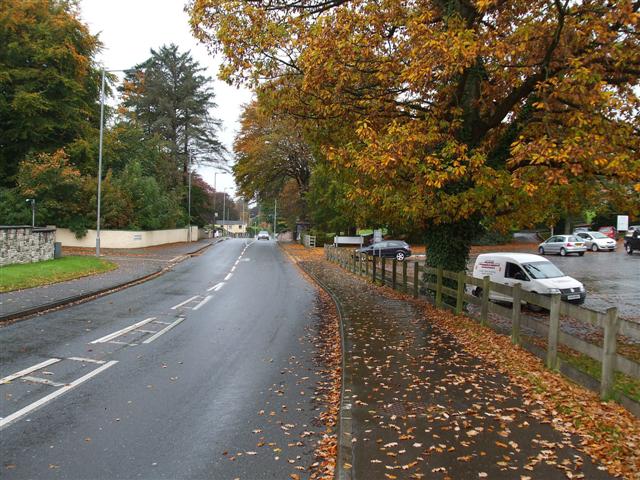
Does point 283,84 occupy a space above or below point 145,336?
above

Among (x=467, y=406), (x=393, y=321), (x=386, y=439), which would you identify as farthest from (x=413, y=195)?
(x=386, y=439)

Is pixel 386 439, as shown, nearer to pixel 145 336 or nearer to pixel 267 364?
pixel 267 364

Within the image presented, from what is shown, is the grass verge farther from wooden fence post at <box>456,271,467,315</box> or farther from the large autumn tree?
wooden fence post at <box>456,271,467,315</box>

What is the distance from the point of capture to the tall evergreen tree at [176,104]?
55.1 m

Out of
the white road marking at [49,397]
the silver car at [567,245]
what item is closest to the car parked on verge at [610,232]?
the silver car at [567,245]

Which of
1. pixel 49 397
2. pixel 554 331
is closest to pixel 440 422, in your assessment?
pixel 554 331

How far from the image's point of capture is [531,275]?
15.4m

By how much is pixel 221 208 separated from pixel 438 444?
131203mm

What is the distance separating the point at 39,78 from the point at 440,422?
38.0 meters

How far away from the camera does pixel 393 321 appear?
11.1m

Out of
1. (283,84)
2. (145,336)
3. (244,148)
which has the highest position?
(244,148)

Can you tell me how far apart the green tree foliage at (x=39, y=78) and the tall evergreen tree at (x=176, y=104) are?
53.9 feet

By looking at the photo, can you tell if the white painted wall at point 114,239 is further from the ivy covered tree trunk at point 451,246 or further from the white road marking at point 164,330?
the ivy covered tree trunk at point 451,246

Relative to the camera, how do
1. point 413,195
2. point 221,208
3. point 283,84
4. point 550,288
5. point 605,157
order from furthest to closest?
1. point 221,208
2. point 550,288
3. point 283,84
4. point 413,195
5. point 605,157
